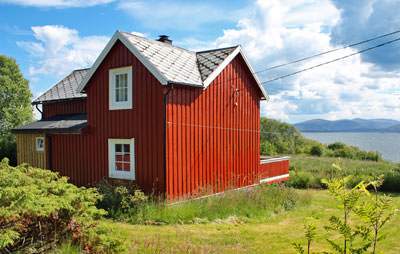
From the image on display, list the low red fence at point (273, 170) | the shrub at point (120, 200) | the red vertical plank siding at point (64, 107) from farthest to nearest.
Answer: the red vertical plank siding at point (64, 107)
the low red fence at point (273, 170)
the shrub at point (120, 200)

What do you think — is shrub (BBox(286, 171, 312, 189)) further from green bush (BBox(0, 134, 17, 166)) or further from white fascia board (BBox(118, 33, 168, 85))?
green bush (BBox(0, 134, 17, 166))

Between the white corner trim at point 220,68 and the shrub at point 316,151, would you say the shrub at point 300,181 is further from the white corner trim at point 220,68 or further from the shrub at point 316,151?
the shrub at point 316,151

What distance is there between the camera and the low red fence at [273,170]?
1614 centimetres

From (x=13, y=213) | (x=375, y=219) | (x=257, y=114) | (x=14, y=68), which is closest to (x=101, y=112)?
(x=257, y=114)

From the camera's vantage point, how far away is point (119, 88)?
41.0 ft

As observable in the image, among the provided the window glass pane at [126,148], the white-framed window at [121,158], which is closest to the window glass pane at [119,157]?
the white-framed window at [121,158]

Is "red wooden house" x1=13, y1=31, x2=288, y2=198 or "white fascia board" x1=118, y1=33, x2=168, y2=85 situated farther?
"red wooden house" x1=13, y1=31, x2=288, y2=198

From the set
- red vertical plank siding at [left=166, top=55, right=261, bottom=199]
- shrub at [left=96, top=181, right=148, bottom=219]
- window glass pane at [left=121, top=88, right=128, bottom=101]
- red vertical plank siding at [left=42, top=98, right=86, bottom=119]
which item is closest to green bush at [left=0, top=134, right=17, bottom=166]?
red vertical plank siding at [left=42, top=98, right=86, bottom=119]

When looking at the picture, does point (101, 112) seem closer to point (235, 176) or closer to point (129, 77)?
point (129, 77)

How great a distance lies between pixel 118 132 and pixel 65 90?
6910 millimetres

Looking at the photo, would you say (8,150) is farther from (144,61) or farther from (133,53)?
(144,61)

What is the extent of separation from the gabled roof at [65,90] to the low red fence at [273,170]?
9.62 meters

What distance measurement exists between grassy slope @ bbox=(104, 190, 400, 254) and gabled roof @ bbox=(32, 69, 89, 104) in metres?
9.67

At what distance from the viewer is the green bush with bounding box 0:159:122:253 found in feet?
16.7
